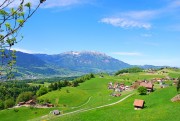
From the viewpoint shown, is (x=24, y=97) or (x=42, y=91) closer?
(x=24, y=97)

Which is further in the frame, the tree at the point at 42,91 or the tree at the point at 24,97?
the tree at the point at 42,91

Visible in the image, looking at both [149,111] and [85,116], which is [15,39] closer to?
[149,111]

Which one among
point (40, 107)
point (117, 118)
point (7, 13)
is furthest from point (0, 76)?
point (40, 107)

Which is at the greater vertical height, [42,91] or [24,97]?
[42,91]

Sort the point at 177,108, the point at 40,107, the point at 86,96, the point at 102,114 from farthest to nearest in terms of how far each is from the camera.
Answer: the point at 86,96
the point at 40,107
the point at 102,114
the point at 177,108

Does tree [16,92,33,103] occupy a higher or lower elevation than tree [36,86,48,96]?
lower

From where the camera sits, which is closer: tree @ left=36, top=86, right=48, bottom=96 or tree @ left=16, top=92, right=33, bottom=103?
tree @ left=16, top=92, right=33, bottom=103

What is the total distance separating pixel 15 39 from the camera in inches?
455

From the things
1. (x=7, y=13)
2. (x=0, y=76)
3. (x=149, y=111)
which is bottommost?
(x=149, y=111)

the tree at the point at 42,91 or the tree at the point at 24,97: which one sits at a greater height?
the tree at the point at 42,91

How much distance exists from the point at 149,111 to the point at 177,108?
236 inches

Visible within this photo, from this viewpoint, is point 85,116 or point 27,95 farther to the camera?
point 27,95

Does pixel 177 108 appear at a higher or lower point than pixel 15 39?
lower

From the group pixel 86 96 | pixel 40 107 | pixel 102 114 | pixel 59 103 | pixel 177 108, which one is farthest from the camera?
pixel 86 96
